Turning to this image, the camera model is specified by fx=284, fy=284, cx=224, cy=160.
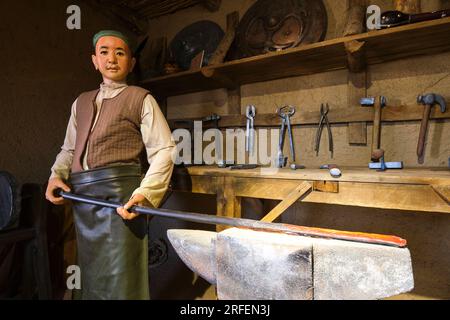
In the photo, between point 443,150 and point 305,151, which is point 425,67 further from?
point 305,151

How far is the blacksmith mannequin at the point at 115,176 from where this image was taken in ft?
4.43

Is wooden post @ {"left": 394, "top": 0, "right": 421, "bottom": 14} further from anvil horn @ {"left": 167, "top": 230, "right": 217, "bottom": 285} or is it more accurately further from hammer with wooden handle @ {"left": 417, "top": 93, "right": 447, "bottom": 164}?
anvil horn @ {"left": 167, "top": 230, "right": 217, "bottom": 285}

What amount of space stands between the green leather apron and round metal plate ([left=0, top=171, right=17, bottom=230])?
42cm

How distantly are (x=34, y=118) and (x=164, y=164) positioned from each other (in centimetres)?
152

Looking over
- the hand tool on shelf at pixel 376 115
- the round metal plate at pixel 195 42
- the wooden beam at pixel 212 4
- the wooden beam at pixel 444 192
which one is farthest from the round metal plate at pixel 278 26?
the wooden beam at pixel 444 192

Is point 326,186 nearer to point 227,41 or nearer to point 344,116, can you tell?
point 344,116

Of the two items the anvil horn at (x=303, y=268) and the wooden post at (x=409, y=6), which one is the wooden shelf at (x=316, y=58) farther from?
the anvil horn at (x=303, y=268)

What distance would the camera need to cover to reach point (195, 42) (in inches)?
107

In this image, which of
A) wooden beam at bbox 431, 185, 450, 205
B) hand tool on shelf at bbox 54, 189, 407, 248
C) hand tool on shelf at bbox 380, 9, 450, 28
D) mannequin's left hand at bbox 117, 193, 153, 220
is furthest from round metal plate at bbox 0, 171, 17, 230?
hand tool on shelf at bbox 380, 9, 450, 28

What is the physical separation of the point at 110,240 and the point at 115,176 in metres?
0.31

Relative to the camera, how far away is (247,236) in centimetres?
103

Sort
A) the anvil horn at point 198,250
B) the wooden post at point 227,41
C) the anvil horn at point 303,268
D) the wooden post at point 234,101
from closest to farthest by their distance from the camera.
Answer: the anvil horn at point 303,268 → the anvil horn at point 198,250 → the wooden post at point 227,41 → the wooden post at point 234,101

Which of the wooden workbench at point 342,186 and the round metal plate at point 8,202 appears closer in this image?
the wooden workbench at point 342,186
